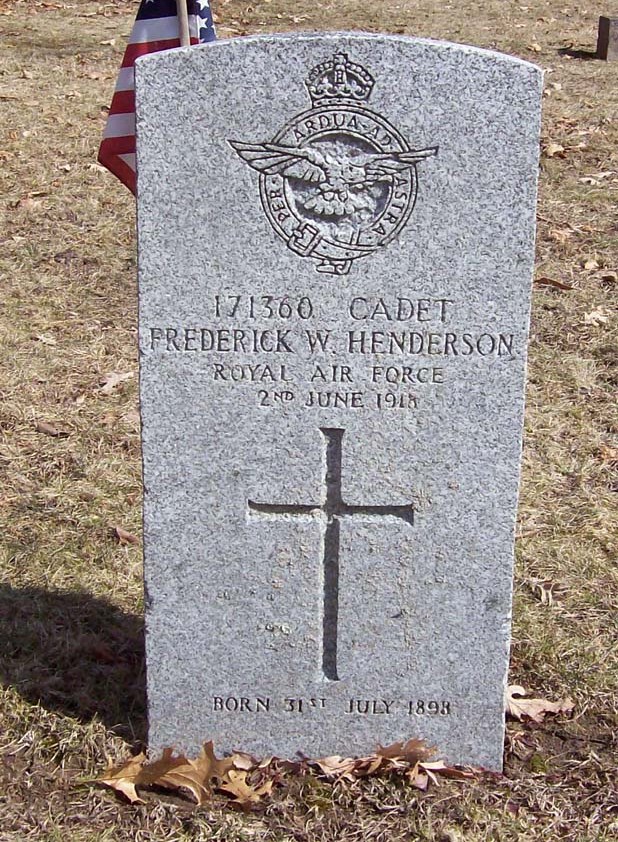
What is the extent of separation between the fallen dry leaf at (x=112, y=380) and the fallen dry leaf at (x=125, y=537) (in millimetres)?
1213

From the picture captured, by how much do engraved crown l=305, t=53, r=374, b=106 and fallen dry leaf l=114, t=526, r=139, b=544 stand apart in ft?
7.03

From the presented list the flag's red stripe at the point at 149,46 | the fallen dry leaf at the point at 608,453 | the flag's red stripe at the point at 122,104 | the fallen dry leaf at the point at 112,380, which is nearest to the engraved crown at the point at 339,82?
the flag's red stripe at the point at 122,104

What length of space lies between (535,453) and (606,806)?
207 centimetres

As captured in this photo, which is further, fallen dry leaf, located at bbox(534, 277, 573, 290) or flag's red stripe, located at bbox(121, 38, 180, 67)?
fallen dry leaf, located at bbox(534, 277, 573, 290)

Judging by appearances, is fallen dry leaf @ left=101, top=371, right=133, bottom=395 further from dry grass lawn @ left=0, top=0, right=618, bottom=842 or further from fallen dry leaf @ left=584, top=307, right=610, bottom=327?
fallen dry leaf @ left=584, top=307, right=610, bottom=327

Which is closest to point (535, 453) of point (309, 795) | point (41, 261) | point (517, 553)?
point (517, 553)

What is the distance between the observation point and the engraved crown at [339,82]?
2.56 m

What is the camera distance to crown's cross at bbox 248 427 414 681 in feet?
9.61

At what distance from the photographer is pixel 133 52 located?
4.73m

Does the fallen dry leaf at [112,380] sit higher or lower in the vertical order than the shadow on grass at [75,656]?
higher

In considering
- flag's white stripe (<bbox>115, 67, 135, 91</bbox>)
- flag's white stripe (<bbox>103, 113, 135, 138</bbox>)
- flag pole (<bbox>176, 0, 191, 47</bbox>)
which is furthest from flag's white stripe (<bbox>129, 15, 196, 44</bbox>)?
flag's white stripe (<bbox>103, 113, 135, 138</bbox>)

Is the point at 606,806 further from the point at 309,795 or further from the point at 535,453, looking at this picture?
the point at 535,453

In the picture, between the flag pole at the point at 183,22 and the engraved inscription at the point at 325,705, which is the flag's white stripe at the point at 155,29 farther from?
the engraved inscription at the point at 325,705

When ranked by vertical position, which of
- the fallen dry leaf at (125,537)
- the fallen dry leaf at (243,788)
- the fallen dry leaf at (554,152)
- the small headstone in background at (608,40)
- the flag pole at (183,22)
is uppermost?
the small headstone in background at (608,40)
